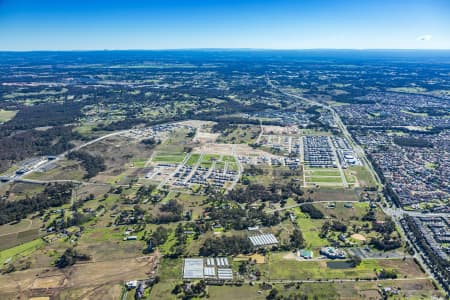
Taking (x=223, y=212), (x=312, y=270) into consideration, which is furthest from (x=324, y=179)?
(x=312, y=270)

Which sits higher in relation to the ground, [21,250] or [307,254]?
[21,250]

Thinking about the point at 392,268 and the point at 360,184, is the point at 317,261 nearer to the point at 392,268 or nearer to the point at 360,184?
the point at 392,268

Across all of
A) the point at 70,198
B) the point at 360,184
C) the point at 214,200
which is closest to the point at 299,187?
the point at 360,184

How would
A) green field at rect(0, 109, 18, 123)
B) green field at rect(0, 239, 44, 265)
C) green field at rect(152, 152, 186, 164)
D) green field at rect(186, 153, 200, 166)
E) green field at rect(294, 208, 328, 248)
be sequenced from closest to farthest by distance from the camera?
green field at rect(0, 239, 44, 265), green field at rect(294, 208, 328, 248), green field at rect(186, 153, 200, 166), green field at rect(152, 152, 186, 164), green field at rect(0, 109, 18, 123)

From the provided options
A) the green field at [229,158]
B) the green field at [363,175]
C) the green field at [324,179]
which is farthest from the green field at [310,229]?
the green field at [229,158]

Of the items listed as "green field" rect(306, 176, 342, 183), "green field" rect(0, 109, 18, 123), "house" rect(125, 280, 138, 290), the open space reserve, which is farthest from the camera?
"green field" rect(0, 109, 18, 123)

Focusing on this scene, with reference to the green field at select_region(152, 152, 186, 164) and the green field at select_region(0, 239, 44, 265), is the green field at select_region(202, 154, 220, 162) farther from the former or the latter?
the green field at select_region(0, 239, 44, 265)

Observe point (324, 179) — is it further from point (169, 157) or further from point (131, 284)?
point (131, 284)

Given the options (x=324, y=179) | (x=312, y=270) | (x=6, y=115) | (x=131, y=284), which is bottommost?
(x=312, y=270)

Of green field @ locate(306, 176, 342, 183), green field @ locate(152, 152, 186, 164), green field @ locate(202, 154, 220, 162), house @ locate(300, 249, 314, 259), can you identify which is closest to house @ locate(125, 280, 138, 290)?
house @ locate(300, 249, 314, 259)

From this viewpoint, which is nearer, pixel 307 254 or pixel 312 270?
pixel 312 270

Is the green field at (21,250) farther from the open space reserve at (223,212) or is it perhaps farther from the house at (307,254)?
the house at (307,254)
